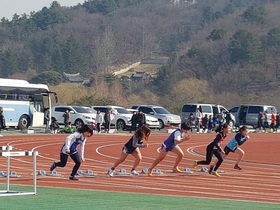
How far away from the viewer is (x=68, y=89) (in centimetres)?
10012

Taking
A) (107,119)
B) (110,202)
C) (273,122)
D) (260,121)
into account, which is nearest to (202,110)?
(260,121)

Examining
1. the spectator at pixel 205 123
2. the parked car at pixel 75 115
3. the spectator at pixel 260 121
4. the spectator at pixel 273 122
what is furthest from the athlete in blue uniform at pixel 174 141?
the spectator at pixel 273 122

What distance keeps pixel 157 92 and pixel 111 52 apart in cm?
3592

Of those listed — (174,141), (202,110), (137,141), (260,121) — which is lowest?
(260,121)

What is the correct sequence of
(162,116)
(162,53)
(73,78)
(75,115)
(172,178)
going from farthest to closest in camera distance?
(162,53) → (73,78) → (162,116) → (75,115) → (172,178)

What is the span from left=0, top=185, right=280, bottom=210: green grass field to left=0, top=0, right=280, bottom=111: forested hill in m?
63.2

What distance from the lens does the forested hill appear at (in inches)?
4771

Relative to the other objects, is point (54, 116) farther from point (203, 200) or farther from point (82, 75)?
point (82, 75)

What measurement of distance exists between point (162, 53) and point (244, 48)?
185ft

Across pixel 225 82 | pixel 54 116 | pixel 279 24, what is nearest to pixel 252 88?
pixel 225 82

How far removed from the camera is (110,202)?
711 inches

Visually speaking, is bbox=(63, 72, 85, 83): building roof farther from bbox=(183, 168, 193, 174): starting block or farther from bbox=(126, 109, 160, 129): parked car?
bbox=(183, 168, 193, 174): starting block

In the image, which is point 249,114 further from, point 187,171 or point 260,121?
point 187,171

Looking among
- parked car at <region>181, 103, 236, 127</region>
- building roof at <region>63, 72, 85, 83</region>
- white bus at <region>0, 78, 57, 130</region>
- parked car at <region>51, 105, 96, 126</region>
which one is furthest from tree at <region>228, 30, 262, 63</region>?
white bus at <region>0, 78, 57, 130</region>
